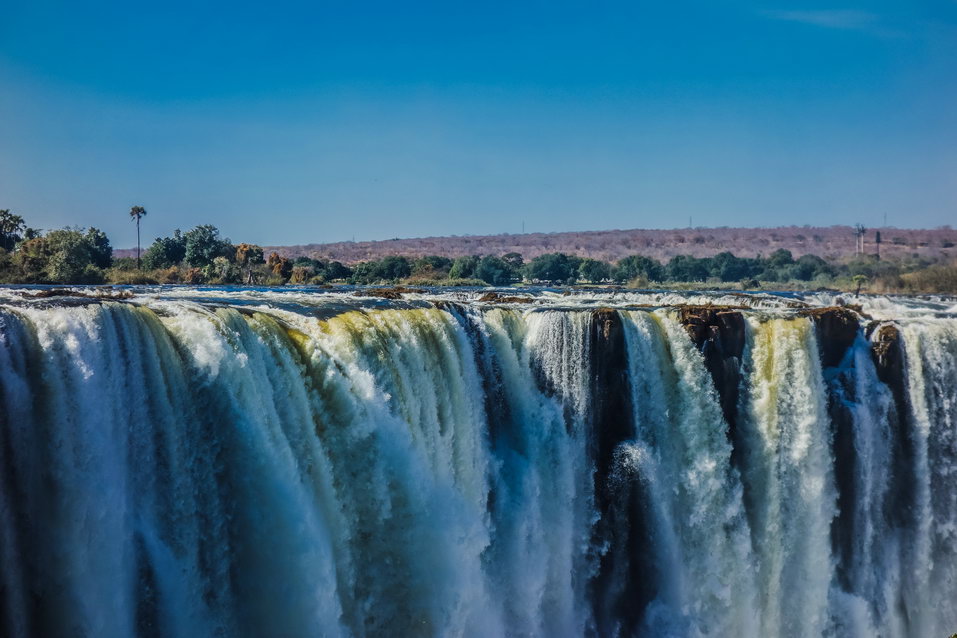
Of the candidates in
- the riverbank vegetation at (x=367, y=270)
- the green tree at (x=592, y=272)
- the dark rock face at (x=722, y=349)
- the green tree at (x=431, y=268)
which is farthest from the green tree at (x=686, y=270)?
the dark rock face at (x=722, y=349)

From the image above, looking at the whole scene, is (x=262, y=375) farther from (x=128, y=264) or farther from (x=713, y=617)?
(x=128, y=264)

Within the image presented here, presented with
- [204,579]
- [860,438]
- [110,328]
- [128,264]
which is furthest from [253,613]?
[128,264]

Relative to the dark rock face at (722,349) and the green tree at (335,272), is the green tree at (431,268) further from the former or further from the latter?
the dark rock face at (722,349)

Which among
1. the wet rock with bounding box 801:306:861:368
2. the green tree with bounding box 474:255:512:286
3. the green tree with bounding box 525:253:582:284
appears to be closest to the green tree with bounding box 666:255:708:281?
the green tree with bounding box 525:253:582:284

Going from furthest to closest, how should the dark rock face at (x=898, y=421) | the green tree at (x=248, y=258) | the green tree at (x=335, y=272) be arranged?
the green tree at (x=335, y=272), the green tree at (x=248, y=258), the dark rock face at (x=898, y=421)

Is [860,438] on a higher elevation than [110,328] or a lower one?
lower

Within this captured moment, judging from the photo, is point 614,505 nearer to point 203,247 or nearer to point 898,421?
point 898,421

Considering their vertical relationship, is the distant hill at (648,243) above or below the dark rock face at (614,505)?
above
